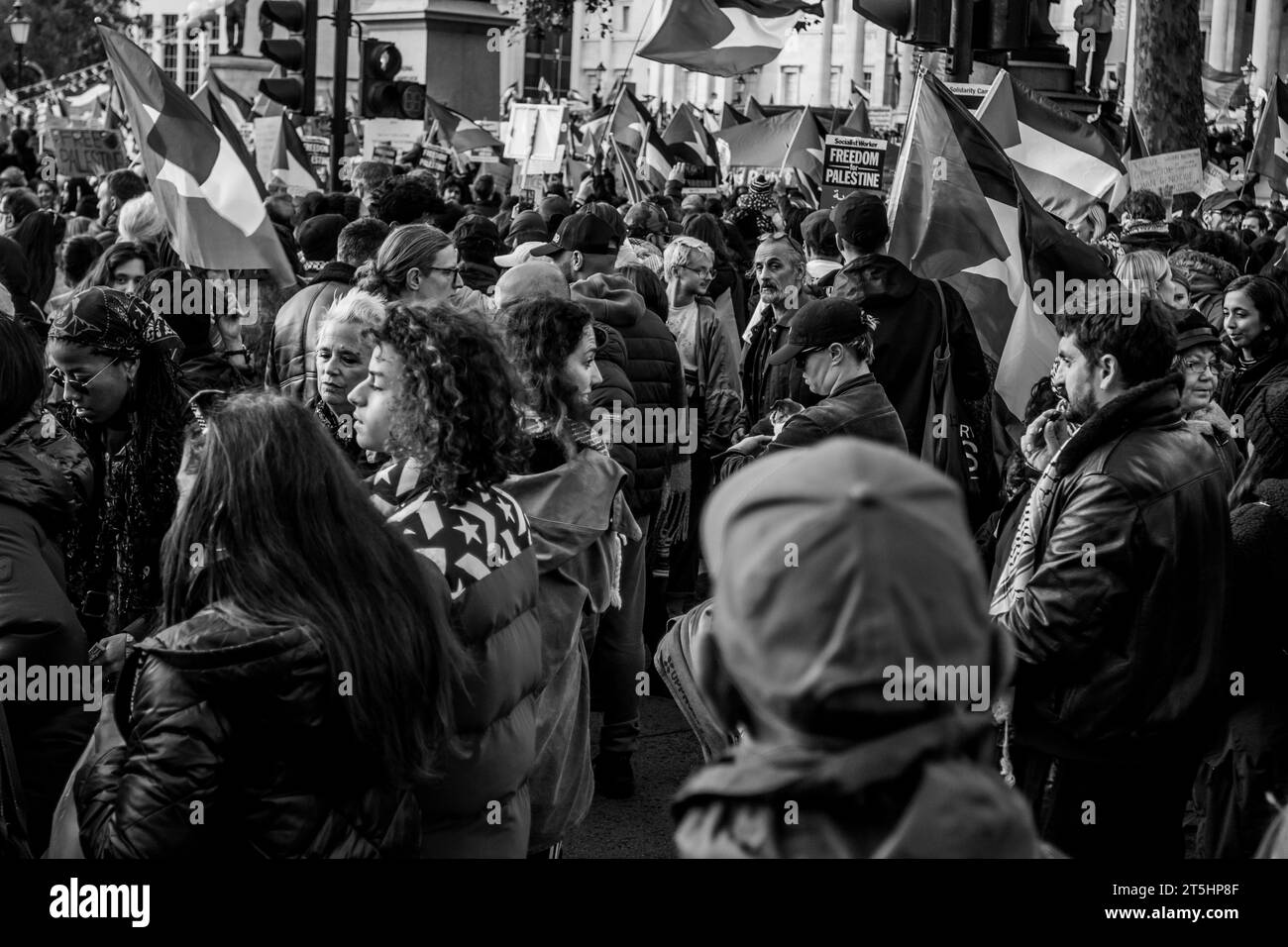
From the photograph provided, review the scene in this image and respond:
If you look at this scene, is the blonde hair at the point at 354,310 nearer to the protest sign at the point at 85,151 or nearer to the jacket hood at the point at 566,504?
the jacket hood at the point at 566,504

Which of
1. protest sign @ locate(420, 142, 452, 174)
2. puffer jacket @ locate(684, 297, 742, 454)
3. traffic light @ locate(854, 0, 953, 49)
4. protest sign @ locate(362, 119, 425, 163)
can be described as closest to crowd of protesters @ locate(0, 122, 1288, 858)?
puffer jacket @ locate(684, 297, 742, 454)

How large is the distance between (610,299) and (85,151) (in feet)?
40.4

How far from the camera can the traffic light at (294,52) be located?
1235 cm

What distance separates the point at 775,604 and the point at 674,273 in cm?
698

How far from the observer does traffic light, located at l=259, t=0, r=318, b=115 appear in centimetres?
1235

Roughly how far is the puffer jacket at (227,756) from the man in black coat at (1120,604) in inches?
72.1

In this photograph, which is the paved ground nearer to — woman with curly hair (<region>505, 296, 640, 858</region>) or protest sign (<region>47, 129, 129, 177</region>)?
woman with curly hair (<region>505, 296, 640, 858</region>)

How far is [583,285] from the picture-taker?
6684mm

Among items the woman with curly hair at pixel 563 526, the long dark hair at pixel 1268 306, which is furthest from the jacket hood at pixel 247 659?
the long dark hair at pixel 1268 306

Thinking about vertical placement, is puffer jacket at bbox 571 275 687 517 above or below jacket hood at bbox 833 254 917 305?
below

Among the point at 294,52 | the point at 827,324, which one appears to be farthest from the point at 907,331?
the point at 294,52

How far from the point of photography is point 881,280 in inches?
254

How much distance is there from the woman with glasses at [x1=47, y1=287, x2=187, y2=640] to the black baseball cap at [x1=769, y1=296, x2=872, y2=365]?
182cm
